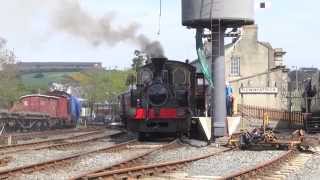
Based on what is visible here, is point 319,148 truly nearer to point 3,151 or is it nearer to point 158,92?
point 158,92

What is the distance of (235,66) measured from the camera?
62.0m

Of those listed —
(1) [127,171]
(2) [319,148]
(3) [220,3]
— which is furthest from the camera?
(3) [220,3]

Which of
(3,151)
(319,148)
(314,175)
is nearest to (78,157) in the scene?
(3,151)

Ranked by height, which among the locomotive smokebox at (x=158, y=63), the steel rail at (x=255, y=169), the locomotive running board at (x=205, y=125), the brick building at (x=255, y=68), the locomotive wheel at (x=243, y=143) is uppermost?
the brick building at (x=255, y=68)

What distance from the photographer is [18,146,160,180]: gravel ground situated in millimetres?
13267

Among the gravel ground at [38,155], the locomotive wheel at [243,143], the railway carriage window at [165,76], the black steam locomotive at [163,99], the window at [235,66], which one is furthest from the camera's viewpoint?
the window at [235,66]

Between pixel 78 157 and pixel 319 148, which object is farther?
pixel 319 148

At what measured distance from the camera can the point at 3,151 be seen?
1962 cm

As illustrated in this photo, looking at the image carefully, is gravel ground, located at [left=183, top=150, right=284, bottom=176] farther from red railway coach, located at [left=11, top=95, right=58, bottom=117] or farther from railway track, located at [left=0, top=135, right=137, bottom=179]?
red railway coach, located at [left=11, top=95, right=58, bottom=117]

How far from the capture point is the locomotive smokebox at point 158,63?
24.1 meters

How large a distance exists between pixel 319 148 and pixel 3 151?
32.1ft

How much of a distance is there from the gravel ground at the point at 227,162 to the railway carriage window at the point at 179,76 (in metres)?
5.81

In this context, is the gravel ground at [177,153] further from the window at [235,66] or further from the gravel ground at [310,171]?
the window at [235,66]

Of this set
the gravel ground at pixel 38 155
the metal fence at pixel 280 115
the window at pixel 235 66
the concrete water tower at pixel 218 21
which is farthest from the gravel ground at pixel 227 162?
the window at pixel 235 66
